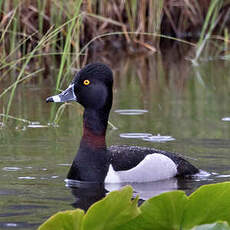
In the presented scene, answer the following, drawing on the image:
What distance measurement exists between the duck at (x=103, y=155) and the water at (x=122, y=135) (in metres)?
0.12

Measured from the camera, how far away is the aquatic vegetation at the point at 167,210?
3691 mm

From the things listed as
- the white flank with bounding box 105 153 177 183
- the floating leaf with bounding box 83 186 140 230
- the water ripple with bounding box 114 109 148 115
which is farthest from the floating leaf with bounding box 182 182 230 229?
the water ripple with bounding box 114 109 148 115

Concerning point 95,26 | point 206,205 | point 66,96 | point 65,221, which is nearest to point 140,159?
point 66,96

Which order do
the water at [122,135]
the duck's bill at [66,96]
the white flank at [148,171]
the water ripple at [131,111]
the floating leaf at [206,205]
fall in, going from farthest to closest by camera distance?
the water ripple at [131,111], the duck's bill at [66,96], the white flank at [148,171], the water at [122,135], the floating leaf at [206,205]

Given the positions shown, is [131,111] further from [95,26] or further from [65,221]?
[65,221]

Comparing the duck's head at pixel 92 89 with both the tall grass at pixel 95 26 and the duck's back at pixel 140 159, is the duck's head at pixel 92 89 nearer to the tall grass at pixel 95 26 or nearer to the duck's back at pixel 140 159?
the duck's back at pixel 140 159

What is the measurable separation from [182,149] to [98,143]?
138 centimetres

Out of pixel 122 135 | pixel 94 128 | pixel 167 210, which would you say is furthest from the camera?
pixel 122 135

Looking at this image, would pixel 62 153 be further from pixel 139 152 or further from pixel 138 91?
pixel 138 91

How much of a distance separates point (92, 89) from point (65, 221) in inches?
150

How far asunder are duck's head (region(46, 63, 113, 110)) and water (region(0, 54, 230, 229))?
0.71m

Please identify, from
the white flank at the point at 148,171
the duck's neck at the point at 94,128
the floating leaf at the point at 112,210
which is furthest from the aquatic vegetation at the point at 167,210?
the duck's neck at the point at 94,128

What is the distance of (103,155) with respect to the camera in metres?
7.14

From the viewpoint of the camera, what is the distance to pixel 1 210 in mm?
5934
